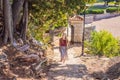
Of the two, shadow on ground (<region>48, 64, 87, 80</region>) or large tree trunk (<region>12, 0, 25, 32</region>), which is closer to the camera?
shadow on ground (<region>48, 64, 87, 80</region>)

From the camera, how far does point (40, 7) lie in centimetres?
1515

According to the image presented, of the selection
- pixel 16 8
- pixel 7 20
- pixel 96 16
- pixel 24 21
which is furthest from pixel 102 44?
pixel 96 16

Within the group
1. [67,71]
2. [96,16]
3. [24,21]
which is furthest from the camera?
[96,16]

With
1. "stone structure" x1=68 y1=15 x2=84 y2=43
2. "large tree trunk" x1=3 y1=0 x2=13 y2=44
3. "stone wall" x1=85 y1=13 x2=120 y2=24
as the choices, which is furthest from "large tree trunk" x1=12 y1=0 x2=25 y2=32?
"stone wall" x1=85 y1=13 x2=120 y2=24

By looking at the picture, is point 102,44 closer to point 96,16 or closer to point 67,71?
point 67,71

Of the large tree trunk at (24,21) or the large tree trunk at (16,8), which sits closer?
the large tree trunk at (16,8)

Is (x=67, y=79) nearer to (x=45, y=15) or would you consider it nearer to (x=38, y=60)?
(x=38, y=60)

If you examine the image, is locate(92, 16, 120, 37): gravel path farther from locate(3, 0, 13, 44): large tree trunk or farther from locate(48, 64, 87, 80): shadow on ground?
locate(3, 0, 13, 44): large tree trunk

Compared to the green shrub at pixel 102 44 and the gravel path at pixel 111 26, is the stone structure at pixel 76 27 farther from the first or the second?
the gravel path at pixel 111 26

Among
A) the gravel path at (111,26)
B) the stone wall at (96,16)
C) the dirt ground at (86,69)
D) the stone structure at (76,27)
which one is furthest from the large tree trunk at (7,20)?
the stone wall at (96,16)

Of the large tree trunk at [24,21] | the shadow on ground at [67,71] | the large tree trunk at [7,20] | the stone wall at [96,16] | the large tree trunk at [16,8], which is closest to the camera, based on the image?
the shadow on ground at [67,71]

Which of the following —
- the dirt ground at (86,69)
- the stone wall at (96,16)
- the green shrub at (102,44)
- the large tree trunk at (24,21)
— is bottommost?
the stone wall at (96,16)

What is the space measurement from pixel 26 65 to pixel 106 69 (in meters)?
3.31

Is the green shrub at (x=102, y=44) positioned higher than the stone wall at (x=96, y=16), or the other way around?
the green shrub at (x=102, y=44)
